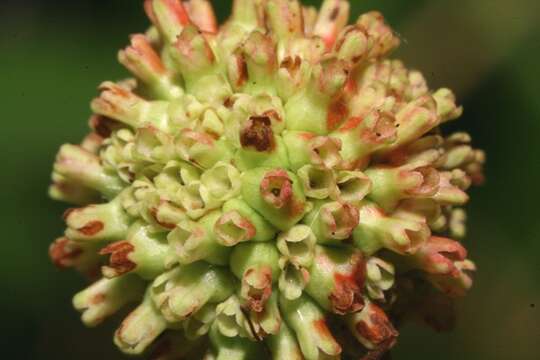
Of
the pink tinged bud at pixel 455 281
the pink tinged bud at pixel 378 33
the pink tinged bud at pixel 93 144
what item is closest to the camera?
the pink tinged bud at pixel 455 281

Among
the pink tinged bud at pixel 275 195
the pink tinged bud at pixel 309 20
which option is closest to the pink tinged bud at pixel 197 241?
the pink tinged bud at pixel 275 195

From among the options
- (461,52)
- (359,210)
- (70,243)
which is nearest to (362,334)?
(359,210)

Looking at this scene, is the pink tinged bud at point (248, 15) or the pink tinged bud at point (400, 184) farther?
the pink tinged bud at point (248, 15)

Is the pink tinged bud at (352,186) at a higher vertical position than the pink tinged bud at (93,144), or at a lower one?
lower

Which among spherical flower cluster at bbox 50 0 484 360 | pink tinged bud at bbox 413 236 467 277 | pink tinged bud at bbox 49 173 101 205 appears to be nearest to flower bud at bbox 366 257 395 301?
spherical flower cluster at bbox 50 0 484 360

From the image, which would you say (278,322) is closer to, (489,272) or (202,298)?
(202,298)

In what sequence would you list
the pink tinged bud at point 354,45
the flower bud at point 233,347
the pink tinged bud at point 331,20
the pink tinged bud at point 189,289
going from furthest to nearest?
1. the pink tinged bud at point 331,20
2. the pink tinged bud at point 354,45
3. the flower bud at point 233,347
4. the pink tinged bud at point 189,289

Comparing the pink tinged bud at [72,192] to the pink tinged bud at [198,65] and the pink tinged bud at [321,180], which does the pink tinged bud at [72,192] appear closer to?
the pink tinged bud at [198,65]
